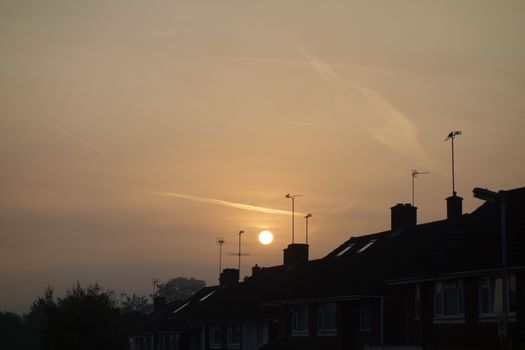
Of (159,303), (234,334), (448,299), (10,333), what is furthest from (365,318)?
(10,333)

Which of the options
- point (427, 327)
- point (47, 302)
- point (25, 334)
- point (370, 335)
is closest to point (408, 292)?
point (427, 327)

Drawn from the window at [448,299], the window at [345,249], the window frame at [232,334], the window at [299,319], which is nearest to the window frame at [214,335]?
the window frame at [232,334]

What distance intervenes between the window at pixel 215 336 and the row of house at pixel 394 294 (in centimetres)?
9

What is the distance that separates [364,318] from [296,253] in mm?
21963

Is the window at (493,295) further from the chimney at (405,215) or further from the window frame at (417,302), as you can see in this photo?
the chimney at (405,215)

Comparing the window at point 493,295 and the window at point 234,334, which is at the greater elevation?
the window at point 493,295

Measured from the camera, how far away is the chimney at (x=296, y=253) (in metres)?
74.1

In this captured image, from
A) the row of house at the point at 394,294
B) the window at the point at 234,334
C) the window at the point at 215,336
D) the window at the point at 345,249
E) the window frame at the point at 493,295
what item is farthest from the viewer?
the window at the point at 215,336

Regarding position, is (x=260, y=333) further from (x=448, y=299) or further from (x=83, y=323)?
(x=448, y=299)

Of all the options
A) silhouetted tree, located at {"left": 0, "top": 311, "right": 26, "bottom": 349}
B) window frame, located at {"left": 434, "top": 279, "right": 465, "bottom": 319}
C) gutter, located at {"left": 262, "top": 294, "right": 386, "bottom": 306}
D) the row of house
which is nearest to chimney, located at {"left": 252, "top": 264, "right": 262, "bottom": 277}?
the row of house

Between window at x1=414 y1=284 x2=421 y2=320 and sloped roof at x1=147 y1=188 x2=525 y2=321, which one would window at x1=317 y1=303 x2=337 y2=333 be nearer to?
sloped roof at x1=147 y1=188 x2=525 y2=321

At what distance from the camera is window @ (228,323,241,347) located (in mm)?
69938

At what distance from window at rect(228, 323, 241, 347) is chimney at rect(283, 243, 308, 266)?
7.11 m

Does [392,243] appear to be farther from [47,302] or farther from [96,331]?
[47,302]
